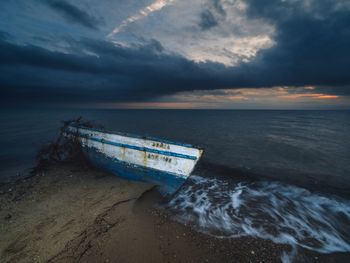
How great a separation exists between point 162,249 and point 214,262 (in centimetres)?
133

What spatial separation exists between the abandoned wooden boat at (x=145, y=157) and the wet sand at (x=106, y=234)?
903 millimetres

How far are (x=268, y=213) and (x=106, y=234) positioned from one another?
239 inches

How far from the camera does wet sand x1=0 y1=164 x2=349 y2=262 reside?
14.5ft

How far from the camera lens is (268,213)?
7.15m

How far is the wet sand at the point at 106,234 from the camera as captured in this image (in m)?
4.41

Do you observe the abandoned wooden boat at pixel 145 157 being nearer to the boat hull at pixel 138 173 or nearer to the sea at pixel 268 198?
the boat hull at pixel 138 173

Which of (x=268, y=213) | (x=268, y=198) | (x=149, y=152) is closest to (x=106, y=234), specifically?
(x=149, y=152)

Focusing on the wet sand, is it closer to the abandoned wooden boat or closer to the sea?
the sea

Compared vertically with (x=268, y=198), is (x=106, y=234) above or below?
above

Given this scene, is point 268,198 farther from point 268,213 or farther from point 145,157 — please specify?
point 145,157

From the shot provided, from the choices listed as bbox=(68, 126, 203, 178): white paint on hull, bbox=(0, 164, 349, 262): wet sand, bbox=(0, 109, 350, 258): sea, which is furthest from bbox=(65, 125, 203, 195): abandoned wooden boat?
bbox=(0, 109, 350, 258): sea

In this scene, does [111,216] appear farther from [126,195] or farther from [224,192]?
[224,192]

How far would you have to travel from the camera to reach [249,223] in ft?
20.8

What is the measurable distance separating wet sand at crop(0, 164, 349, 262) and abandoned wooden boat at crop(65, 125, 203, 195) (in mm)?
903
